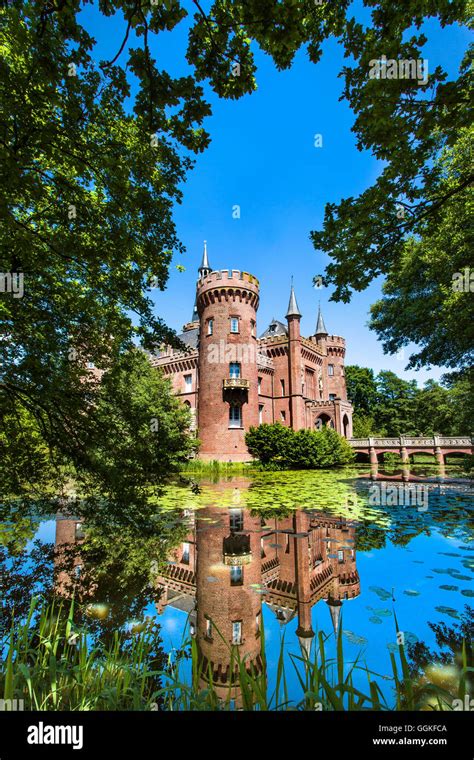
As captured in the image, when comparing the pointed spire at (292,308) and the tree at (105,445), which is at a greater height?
the pointed spire at (292,308)

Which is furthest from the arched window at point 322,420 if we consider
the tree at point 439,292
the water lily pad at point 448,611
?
the water lily pad at point 448,611

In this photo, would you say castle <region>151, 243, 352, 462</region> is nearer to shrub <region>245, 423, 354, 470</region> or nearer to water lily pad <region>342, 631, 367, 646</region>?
shrub <region>245, 423, 354, 470</region>

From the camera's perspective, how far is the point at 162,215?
484 centimetres

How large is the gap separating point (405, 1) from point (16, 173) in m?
3.67

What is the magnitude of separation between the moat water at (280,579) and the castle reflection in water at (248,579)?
19 millimetres

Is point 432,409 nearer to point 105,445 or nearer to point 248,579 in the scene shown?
point 248,579

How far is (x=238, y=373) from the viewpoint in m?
26.7

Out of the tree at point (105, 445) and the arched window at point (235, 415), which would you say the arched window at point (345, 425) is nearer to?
the arched window at point (235, 415)

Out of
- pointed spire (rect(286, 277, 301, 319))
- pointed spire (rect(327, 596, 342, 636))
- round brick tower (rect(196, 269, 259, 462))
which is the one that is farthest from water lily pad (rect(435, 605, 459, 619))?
pointed spire (rect(286, 277, 301, 319))

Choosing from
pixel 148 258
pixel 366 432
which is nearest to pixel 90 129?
pixel 148 258

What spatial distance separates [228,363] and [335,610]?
22986 millimetres

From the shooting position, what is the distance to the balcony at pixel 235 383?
83.4 ft

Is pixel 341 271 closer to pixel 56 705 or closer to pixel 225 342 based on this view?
pixel 56 705

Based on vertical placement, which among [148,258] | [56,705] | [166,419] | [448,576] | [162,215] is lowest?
[448,576]
